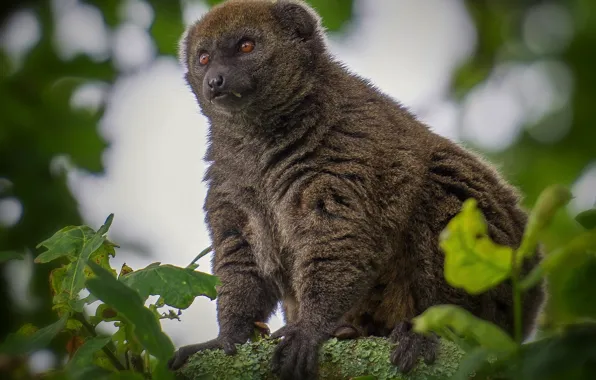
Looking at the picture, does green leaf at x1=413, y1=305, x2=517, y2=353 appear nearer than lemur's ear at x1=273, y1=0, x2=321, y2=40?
Yes

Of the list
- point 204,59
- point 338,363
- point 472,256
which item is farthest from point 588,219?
point 204,59

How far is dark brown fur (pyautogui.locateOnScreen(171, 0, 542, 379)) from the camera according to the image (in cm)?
659

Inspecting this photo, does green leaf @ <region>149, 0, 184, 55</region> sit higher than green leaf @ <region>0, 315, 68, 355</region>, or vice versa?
green leaf @ <region>149, 0, 184, 55</region>

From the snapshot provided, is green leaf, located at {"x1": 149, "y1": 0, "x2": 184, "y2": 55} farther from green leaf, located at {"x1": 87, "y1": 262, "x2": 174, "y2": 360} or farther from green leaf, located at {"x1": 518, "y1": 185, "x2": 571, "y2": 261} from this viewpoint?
green leaf, located at {"x1": 518, "y1": 185, "x2": 571, "y2": 261}

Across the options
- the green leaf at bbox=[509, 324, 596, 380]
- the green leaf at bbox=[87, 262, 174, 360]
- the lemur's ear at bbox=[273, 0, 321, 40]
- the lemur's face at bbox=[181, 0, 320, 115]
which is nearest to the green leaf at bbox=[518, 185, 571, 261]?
the green leaf at bbox=[509, 324, 596, 380]

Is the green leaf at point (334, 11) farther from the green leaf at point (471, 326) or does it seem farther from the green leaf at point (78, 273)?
the green leaf at point (471, 326)

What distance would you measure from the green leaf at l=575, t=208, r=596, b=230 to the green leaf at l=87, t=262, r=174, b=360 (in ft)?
5.16

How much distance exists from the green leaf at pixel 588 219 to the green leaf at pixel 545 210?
20 centimetres

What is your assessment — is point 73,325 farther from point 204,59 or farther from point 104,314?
point 204,59

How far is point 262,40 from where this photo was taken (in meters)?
7.59

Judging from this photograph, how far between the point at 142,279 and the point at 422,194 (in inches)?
131

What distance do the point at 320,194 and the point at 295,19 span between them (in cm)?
185

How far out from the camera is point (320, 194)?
6793 mm

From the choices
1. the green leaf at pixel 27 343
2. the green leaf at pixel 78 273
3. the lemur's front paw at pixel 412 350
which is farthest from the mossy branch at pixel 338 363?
the green leaf at pixel 27 343
